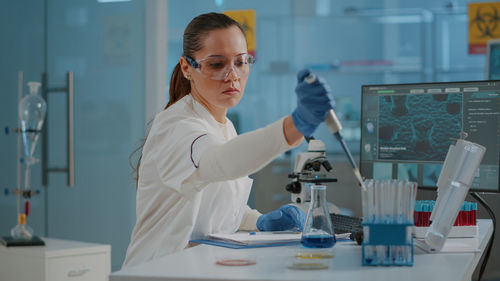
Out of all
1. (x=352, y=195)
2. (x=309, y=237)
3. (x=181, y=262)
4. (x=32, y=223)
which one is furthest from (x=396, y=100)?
(x=32, y=223)

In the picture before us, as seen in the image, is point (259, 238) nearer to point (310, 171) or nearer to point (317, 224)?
point (317, 224)

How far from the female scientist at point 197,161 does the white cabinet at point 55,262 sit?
128cm

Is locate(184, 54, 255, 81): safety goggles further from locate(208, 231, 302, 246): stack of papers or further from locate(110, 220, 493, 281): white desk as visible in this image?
locate(110, 220, 493, 281): white desk

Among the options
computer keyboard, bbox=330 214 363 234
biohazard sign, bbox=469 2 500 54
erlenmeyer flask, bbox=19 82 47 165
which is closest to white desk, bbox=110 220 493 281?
computer keyboard, bbox=330 214 363 234

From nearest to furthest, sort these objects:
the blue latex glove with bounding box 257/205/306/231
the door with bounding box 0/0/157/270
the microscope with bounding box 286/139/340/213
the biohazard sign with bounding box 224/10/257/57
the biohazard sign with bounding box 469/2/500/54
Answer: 1. the blue latex glove with bounding box 257/205/306/231
2. the microscope with bounding box 286/139/340/213
3. the door with bounding box 0/0/157/270
4. the biohazard sign with bounding box 469/2/500/54
5. the biohazard sign with bounding box 224/10/257/57

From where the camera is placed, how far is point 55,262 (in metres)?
3.10

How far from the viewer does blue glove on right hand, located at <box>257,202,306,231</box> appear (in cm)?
186

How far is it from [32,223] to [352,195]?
7.54 feet

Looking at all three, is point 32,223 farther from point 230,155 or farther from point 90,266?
point 230,155

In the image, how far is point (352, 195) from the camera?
4.77 m

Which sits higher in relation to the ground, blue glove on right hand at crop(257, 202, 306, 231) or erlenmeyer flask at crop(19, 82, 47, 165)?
erlenmeyer flask at crop(19, 82, 47, 165)

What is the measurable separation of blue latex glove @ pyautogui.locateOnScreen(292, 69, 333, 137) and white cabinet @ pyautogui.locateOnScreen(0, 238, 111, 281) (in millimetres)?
2078

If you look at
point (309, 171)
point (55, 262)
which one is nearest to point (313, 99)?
point (309, 171)

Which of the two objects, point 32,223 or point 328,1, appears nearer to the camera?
point 32,223
